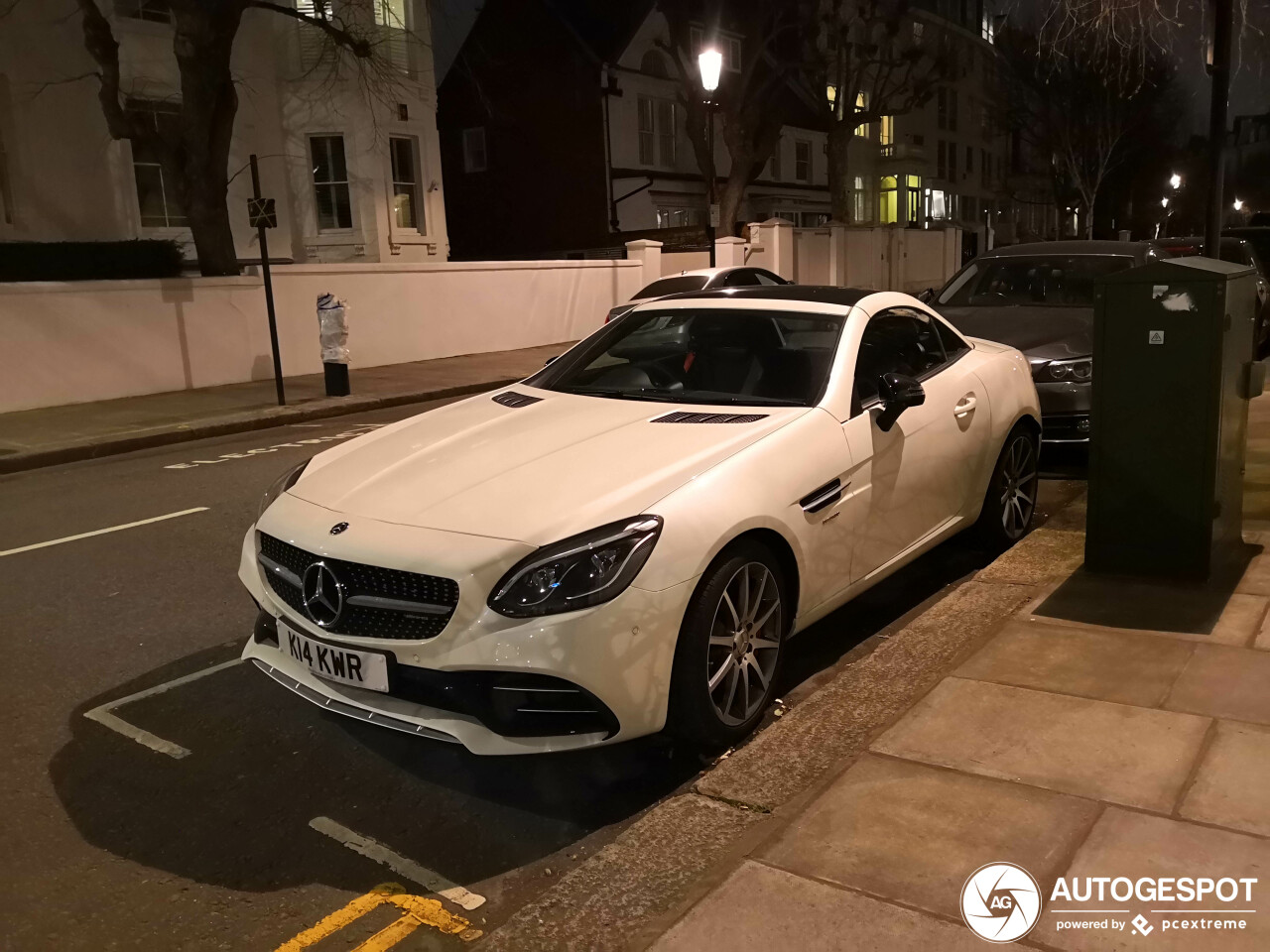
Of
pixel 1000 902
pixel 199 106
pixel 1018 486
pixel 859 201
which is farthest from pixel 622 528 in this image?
pixel 859 201

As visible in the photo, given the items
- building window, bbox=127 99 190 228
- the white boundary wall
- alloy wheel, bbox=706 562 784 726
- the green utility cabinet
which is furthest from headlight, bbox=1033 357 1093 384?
building window, bbox=127 99 190 228

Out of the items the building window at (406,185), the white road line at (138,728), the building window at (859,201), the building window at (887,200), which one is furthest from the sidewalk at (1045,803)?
the building window at (887,200)

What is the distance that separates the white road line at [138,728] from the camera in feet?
13.4

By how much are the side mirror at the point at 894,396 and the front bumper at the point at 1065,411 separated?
3.37 meters

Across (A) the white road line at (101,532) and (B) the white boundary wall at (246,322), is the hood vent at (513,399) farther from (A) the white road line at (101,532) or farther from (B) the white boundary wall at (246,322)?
(B) the white boundary wall at (246,322)

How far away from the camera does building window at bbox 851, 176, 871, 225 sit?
46625 mm

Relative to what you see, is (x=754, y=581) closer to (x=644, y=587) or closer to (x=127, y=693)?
(x=644, y=587)

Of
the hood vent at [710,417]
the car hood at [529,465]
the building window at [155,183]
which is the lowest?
the car hood at [529,465]

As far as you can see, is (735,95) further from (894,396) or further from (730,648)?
(730,648)

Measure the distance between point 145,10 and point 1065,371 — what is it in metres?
18.5

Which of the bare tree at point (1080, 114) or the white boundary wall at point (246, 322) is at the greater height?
the bare tree at point (1080, 114)

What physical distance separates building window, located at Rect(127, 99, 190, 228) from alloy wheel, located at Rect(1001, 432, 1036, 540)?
1713 centimetres

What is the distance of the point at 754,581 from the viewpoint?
3.85 m

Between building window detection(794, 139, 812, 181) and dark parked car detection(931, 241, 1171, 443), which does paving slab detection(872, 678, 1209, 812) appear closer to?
dark parked car detection(931, 241, 1171, 443)
